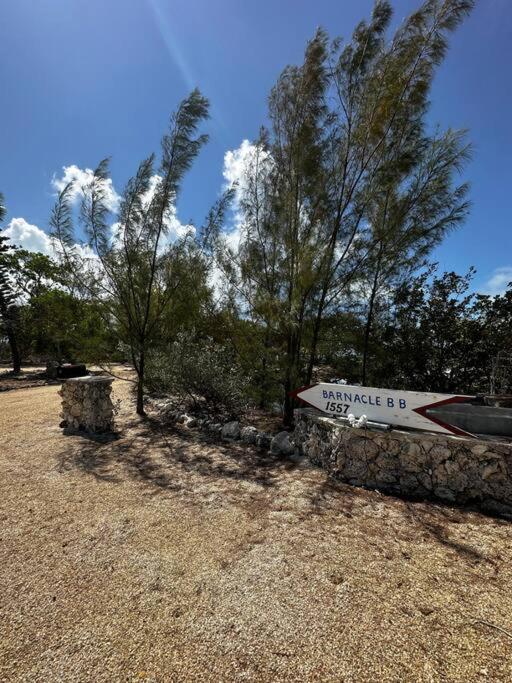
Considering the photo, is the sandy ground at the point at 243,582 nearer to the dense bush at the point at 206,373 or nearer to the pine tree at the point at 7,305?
the dense bush at the point at 206,373

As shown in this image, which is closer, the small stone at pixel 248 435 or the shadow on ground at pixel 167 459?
the shadow on ground at pixel 167 459

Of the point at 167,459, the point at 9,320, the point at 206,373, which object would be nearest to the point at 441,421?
the point at 167,459

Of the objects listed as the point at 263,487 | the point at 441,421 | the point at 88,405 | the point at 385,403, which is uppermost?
the point at 385,403

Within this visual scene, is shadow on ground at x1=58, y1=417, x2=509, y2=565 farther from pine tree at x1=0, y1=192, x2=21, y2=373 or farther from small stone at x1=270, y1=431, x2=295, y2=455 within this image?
pine tree at x1=0, y1=192, x2=21, y2=373

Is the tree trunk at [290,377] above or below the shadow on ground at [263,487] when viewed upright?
above

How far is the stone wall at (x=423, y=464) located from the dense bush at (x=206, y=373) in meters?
2.37

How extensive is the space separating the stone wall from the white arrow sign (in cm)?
13

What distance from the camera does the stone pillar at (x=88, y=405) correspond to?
18.5 ft

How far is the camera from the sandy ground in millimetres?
1611

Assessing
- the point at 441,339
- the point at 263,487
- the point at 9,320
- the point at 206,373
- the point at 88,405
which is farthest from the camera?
the point at 9,320

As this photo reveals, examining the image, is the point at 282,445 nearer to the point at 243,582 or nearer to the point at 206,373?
the point at 206,373

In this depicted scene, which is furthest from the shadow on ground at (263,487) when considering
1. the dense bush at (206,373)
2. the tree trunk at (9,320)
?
the tree trunk at (9,320)

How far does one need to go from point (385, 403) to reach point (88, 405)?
4.88 m

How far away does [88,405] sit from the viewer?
18.5ft
